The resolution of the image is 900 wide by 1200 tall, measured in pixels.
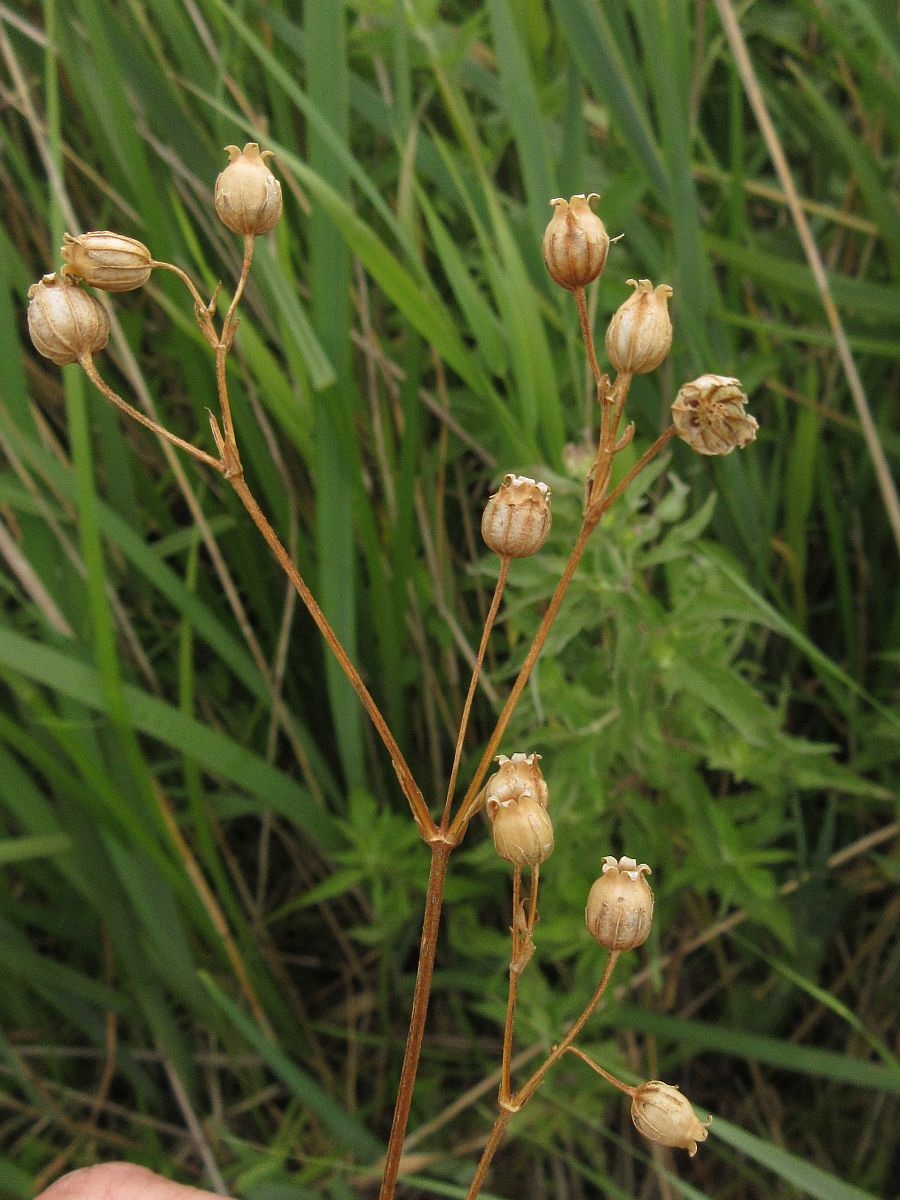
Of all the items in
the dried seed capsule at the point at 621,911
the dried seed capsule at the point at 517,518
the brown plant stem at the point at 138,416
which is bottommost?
the dried seed capsule at the point at 621,911

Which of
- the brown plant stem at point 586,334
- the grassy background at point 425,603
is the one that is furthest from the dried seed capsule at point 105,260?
the grassy background at point 425,603

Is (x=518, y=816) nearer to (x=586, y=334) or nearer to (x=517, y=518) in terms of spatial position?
(x=517, y=518)

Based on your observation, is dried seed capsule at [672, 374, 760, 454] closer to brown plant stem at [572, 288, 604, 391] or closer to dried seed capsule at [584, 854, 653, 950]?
brown plant stem at [572, 288, 604, 391]

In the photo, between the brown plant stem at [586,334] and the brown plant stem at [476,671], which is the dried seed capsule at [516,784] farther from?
the brown plant stem at [586,334]

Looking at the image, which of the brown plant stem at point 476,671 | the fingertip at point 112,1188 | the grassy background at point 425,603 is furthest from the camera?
the grassy background at point 425,603

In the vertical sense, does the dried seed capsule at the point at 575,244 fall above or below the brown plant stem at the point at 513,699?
above

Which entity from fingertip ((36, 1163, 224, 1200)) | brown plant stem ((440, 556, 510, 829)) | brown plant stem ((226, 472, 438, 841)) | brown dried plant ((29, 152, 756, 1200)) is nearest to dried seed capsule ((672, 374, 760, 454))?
brown dried plant ((29, 152, 756, 1200))

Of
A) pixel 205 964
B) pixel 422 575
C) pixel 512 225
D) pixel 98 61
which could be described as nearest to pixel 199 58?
pixel 98 61

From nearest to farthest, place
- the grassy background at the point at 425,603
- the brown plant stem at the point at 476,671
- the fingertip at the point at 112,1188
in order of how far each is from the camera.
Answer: the brown plant stem at the point at 476,671
the fingertip at the point at 112,1188
the grassy background at the point at 425,603

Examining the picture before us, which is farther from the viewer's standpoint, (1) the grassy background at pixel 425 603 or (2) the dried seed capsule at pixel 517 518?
(1) the grassy background at pixel 425 603

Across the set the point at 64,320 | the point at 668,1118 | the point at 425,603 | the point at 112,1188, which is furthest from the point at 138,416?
the point at 425,603
